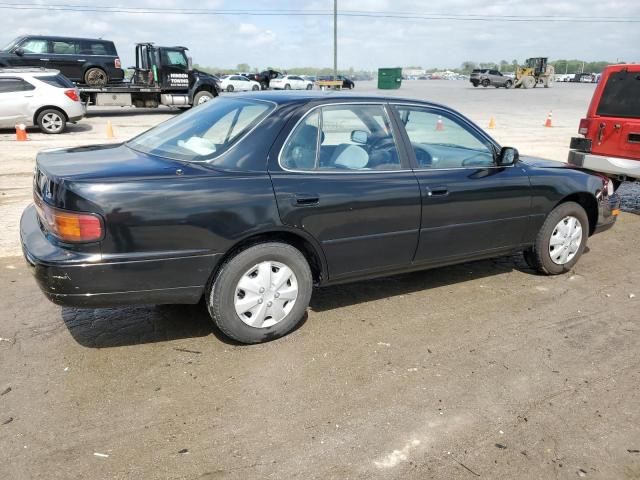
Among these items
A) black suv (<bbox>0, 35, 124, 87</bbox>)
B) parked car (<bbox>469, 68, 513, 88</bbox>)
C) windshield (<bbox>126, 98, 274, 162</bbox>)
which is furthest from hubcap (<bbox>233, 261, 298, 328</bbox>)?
parked car (<bbox>469, 68, 513, 88</bbox>)

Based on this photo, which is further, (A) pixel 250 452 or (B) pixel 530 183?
(B) pixel 530 183

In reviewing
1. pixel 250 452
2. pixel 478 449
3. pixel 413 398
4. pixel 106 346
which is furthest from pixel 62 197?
pixel 478 449

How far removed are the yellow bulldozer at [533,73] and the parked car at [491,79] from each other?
0.92 metres

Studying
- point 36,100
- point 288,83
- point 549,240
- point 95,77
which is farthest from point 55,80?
point 288,83

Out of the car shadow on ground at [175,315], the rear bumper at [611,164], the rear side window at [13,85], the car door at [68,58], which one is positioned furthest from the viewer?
the car door at [68,58]

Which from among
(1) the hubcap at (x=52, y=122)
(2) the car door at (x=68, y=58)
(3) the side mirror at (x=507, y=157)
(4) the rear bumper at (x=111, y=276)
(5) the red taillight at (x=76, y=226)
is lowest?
(1) the hubcap at (x=52, y=122)

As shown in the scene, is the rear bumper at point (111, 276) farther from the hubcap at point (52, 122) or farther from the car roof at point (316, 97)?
the hubcap at point (52, 122)

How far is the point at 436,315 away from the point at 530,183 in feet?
4.77

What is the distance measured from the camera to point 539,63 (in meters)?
52.8

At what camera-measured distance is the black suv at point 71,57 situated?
1891cm

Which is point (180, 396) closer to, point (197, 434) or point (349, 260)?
point (197, 434)

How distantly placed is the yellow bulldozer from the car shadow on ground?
5227 cm

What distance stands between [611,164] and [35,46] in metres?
19.0

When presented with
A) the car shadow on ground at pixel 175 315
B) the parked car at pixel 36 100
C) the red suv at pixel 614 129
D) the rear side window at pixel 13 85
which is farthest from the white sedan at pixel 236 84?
the car shadow on ground at pixel 175 315
